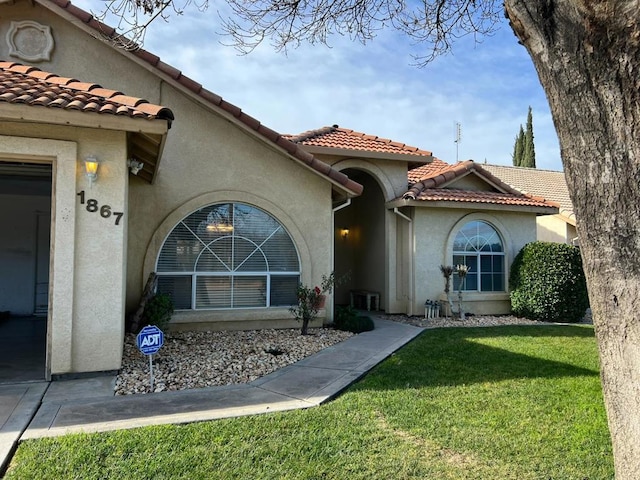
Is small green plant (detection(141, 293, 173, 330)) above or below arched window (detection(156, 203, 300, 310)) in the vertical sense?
below

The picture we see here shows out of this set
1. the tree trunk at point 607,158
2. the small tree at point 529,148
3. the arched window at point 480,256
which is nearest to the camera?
the tree trunk at point 607,158

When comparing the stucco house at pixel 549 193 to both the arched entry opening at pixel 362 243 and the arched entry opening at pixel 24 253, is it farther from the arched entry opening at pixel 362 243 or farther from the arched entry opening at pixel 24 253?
the arched entry opening at pixel 24 253

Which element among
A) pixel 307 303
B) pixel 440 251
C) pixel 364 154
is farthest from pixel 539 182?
pixel 307 303

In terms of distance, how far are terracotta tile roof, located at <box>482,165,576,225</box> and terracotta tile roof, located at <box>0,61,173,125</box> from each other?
21.3 m

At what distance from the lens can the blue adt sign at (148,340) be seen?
626 cm

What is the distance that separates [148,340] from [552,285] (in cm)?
1210

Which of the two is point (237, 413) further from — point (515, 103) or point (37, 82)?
point (515, 103)

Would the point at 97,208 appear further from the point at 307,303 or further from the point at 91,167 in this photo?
the point at 307,303

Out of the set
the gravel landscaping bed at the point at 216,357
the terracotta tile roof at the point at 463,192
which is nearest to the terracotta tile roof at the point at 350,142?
the terracotta tile roof at the point at 463,192

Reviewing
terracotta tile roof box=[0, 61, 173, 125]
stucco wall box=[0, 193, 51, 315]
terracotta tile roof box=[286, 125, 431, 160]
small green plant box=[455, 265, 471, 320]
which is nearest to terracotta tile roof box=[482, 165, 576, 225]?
small green plant box=[455, 265, 471, 320]

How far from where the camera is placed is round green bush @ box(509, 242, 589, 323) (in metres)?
13.3

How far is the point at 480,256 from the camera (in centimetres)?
1466

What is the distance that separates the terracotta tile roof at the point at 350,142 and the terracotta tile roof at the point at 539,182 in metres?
11.7

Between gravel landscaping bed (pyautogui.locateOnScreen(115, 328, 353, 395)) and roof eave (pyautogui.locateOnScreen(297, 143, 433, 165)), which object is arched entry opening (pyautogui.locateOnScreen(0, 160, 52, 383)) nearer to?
Result: gravel landscaping bed (pyautogui.locateOnScreen(115, 328, 353, 395))
